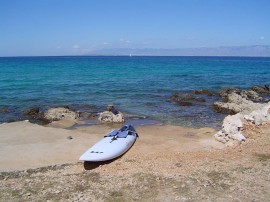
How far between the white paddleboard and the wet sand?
38 centimetres

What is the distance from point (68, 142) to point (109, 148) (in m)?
3.29

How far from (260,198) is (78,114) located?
16827 millimetres

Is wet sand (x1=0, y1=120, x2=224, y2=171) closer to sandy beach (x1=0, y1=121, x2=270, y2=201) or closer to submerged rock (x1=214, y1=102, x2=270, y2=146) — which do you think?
sandy beach (x1=0, y1=121, x2=270, y2=201)

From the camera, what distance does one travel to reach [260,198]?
34.7ft

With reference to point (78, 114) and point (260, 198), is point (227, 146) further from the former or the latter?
point (78, 114)

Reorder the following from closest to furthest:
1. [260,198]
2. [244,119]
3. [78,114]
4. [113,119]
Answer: [260,198] < [244,119] < [113,119] < [78,114]

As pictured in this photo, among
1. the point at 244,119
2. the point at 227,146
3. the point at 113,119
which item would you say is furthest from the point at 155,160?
the point at 113,119

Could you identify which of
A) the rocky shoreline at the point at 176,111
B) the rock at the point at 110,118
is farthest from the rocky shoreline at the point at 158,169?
the rocky shoreline at the point at 176,111

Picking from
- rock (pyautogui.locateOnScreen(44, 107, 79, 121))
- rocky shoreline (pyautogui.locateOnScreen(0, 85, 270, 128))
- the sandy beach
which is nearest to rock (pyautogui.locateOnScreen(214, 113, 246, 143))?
the sandy beach

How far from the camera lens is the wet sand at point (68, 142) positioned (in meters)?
15.0

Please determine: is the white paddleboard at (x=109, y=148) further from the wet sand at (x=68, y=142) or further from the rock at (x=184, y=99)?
the rock at (x=184, y=99)

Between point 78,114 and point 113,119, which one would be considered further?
point 78,114

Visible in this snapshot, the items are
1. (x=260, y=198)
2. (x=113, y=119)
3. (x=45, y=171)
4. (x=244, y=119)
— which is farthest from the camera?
(x=113, y=119)

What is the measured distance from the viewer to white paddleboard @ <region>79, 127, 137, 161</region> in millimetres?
14045
